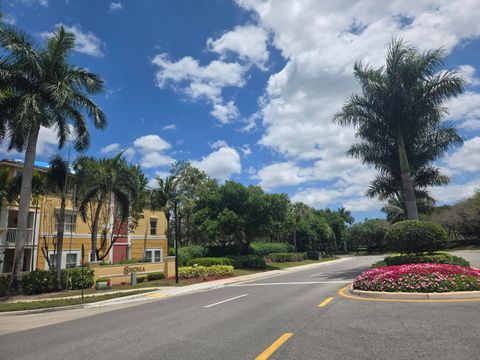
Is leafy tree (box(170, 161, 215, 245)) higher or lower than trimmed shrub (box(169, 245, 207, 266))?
higher

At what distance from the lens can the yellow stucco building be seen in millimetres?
27594

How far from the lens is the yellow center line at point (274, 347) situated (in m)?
5.64

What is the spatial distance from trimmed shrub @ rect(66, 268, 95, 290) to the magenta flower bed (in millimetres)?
15962

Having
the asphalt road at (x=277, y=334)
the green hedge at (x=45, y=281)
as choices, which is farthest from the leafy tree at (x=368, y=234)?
the asphalt road at (x=277, y=334)

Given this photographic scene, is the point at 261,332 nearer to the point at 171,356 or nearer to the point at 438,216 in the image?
the point at 171,356

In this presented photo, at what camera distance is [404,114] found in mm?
22578

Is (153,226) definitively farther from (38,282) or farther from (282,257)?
(38,282)

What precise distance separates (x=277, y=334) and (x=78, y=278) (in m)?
17.5

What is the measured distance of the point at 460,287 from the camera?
10.2 m

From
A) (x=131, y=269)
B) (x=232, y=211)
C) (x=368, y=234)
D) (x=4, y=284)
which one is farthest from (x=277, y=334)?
(x=368, y=234)

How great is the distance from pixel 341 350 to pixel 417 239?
1331cm

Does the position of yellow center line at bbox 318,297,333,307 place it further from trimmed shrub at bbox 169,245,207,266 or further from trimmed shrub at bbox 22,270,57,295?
trimmed shrub at bbox 169,245,207,266

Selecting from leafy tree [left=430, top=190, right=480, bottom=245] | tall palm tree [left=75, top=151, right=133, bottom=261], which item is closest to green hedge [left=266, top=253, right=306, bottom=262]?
tall palm tree [left=75, top=151, right=133, bottom=261]

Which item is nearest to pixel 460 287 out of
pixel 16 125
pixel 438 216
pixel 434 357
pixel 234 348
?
pixel 434 357
